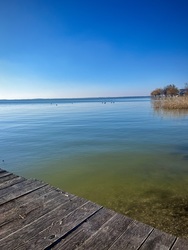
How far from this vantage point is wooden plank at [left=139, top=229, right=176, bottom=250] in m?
2.28

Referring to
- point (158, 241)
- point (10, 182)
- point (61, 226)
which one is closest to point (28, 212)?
point (61, 226)

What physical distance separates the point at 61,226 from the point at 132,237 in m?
0.95

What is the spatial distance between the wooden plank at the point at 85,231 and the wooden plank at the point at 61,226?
0.25 ft

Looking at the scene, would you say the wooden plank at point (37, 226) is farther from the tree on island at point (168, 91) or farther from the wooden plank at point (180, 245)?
the tree on island at point (168, 91)

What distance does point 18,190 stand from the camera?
3.84 meters

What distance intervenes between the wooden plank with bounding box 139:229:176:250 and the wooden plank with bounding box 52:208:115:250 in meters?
0.63

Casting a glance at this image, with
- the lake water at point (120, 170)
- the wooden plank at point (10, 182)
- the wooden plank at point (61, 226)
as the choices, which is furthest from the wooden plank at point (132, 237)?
the wooden plank at point (10, 182)

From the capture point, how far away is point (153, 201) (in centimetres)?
532

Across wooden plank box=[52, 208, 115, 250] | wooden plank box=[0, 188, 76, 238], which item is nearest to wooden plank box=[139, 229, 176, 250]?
wooden plank box=[52, 208, 115, 250]

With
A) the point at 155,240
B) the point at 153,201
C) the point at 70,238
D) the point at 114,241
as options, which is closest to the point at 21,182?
the point at 70,238

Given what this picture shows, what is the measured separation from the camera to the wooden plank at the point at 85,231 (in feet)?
7.62

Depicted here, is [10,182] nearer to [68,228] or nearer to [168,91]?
[68,228]

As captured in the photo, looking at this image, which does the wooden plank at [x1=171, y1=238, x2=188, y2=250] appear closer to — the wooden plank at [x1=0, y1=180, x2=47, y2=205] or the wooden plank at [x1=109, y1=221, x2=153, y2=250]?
the wooden plank at [x1=109, y1=221, x2=153, y2=250]

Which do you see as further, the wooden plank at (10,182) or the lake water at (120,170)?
the lake water at (120,170)
